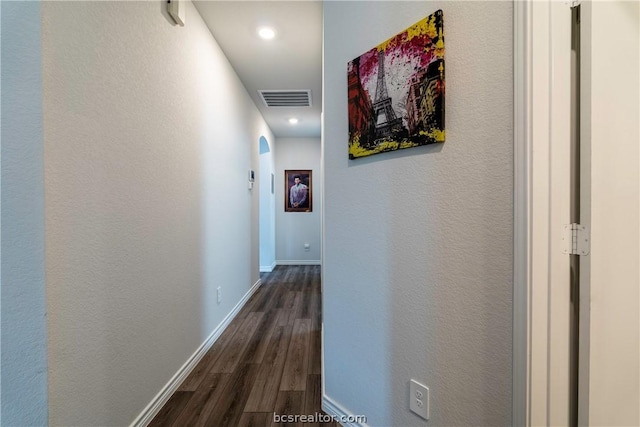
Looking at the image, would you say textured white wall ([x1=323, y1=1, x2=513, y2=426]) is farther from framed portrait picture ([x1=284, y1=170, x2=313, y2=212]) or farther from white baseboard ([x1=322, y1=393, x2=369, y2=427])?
framed portrait picture ([x1=284, y1=170, x2=313, y2=212])

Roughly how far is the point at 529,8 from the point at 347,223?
93 cm

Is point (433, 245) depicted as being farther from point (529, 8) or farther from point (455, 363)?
point (529, 8)

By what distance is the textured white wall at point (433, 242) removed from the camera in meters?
0.81

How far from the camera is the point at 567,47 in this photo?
2.42 feet

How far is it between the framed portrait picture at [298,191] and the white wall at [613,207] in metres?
4.55

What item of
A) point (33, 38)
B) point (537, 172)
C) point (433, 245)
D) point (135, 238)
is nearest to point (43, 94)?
point (33, 38)

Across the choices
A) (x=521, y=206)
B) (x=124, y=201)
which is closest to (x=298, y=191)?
(x=124, y=201)

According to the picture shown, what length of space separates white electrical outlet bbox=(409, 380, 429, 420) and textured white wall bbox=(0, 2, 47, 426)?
48.7 inches

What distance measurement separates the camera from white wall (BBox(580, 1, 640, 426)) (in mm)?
733

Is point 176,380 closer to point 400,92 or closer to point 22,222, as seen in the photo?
point 22,222

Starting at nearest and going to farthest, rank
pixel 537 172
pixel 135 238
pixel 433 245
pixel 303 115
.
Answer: pixel 537 172, pixel 433 245, pixel 135 238, pixel 303 115

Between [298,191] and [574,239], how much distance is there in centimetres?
465

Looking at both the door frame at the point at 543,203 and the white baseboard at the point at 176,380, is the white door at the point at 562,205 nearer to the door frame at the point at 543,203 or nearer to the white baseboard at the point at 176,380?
the door frame at the point at 543,203

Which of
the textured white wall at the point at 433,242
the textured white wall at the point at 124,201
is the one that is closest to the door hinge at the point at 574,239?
the textured white wall at the point at 433,242
